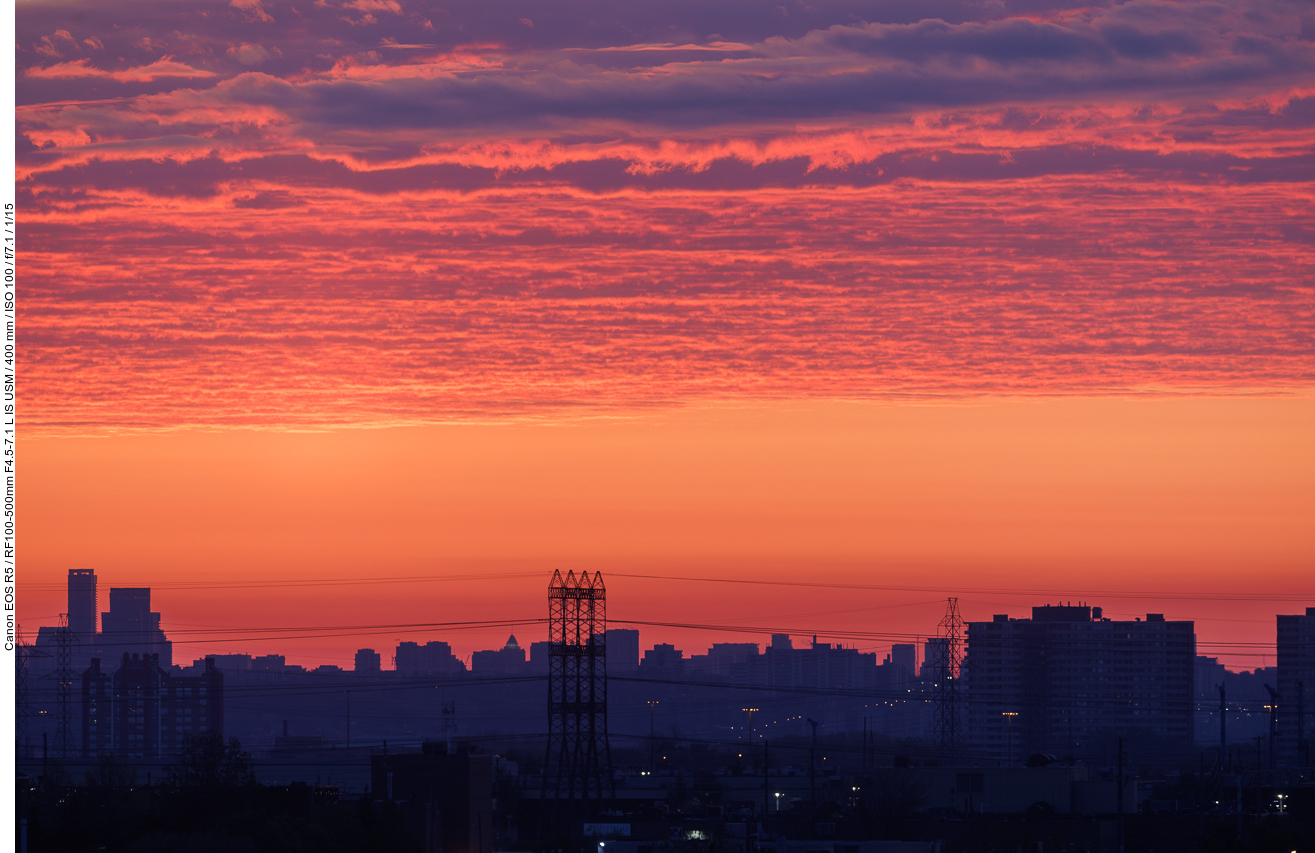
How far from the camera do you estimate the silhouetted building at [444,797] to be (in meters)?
85.3

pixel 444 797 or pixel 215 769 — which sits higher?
pixel 215 769

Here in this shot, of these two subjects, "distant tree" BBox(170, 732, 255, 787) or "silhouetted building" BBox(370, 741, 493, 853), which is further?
"silhouetted building" BBox(370, 741, 493, 853)

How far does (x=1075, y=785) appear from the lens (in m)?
106

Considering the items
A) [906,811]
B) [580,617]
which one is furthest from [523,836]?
[906,811]

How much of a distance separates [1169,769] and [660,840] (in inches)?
4748

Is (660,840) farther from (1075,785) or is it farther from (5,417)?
(5,417)

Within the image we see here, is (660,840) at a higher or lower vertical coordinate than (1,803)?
lower

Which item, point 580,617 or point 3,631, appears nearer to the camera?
point 3,631

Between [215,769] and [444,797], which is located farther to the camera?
[215,769]

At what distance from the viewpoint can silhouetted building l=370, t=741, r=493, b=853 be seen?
85.3 metres

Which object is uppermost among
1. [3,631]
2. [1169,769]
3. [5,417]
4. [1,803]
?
[5,417]

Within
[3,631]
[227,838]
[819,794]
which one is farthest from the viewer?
[819,794]

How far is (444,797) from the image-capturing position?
87.5 m

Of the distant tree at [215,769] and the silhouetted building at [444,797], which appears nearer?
the distant tree at [215,769]
